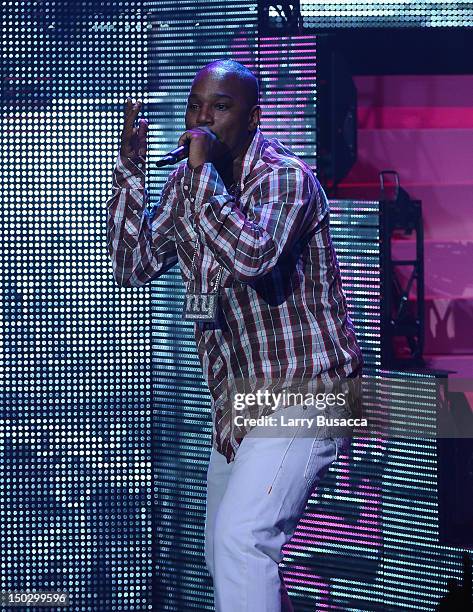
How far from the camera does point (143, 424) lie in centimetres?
328

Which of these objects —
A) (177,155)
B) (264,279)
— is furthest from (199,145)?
(264,279)

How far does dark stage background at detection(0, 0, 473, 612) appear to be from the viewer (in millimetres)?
3174

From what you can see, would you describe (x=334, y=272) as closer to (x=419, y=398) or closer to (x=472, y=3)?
(x=419, y=398)

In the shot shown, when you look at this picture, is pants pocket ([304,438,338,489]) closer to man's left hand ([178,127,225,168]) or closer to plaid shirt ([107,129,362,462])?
plaid shirt ([107,129,362,462])

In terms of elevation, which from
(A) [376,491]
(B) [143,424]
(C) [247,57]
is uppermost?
(C) [247,57]

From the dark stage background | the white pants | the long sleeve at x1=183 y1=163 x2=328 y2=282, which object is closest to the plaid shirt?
the long sleeve at x1=183 y1=163 x2=328 y2=282

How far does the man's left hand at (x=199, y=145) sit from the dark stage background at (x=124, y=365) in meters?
1.10

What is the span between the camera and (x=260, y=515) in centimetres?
201

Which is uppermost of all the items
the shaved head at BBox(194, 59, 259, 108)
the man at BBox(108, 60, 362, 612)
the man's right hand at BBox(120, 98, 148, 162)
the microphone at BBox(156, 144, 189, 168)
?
the shaved head at BBox(194, 59, 259, 108)

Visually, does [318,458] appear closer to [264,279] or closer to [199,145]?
[264,279]

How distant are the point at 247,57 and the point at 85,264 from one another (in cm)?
90

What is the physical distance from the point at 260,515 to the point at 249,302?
1.63ft

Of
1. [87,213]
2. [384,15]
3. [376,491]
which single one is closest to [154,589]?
[376,491]

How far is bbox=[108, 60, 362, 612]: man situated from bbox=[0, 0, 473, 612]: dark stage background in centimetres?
84
